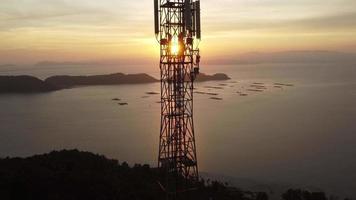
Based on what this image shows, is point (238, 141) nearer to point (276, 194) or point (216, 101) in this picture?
point (276, 194)

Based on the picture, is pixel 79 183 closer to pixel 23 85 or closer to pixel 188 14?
pixel 188 14

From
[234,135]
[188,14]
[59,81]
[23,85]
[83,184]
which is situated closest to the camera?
[188,14]

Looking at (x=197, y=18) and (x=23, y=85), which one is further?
(x=23, y=85)

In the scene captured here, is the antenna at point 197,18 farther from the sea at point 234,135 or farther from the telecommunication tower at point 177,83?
the sea at point 234,135

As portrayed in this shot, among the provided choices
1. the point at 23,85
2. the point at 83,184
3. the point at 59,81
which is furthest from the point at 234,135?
the point at 59,81

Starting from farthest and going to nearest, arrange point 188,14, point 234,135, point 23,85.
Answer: point 23,85
point 234,135
point 188,14

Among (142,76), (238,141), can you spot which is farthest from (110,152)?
(142,76)
